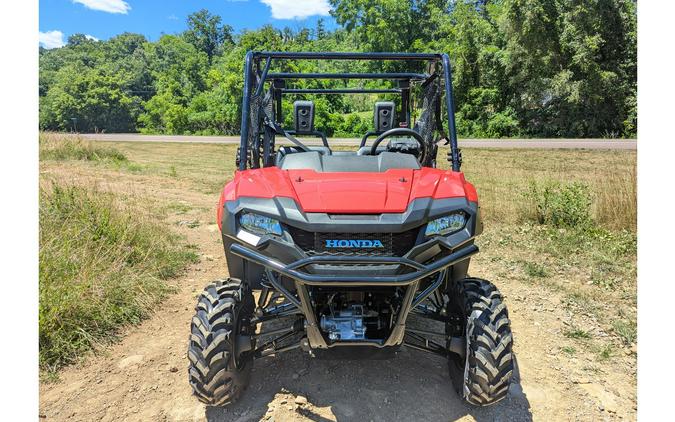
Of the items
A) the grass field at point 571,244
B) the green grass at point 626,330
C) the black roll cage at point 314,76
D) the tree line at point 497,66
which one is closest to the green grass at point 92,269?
the grass field at point 571,244

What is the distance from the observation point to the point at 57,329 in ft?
10.5

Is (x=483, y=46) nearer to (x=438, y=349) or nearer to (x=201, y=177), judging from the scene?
(x=201, y=177)

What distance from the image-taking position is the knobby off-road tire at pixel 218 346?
93.1 inches

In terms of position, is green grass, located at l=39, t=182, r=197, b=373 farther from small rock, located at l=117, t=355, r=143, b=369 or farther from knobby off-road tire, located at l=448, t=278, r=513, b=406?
knobby off-road tire, located at l=448, t=278, r=513, b=406

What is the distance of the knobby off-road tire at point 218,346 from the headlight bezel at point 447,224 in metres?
1.05

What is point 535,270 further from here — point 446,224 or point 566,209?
point 446,224

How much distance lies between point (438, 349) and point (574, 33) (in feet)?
79.8

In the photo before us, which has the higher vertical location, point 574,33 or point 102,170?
point 574,33

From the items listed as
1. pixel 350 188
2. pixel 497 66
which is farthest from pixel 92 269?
pixel 497 66

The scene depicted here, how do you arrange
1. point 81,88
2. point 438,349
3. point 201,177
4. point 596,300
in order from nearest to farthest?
point 438,349
point 596,300
point 201,177
point 81,88

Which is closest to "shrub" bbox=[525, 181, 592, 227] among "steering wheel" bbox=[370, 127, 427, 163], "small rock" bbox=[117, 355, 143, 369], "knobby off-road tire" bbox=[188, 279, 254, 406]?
"steering wheel" bbox=[370, 127, 427, 163]

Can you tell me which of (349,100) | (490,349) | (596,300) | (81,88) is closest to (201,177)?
(596,300)

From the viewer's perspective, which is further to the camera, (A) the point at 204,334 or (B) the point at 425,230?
(A) the point at 204,334

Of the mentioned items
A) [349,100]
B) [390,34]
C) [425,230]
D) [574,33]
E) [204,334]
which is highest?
[390,34]
